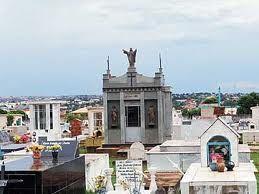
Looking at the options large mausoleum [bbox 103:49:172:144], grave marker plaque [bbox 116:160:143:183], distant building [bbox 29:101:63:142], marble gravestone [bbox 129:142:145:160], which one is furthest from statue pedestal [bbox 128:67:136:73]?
grave marker plaque [bbox 116:160:143:183]

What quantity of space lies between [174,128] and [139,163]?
1574 centimetres

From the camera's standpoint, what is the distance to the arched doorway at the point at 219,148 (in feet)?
40.9

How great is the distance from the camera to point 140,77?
27688 millimetres

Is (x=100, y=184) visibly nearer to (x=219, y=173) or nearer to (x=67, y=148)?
(x=67, y=148)

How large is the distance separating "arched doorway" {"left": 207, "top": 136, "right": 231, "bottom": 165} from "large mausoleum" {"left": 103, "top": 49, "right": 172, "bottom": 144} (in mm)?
14555

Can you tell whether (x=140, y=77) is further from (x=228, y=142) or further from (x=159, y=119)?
(x=228, y=142)

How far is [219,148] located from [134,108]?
15.1m

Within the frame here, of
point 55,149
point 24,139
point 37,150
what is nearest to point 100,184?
point 55,149

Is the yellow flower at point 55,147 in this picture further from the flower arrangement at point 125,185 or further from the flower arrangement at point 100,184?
the flower arrangement at point 125,185

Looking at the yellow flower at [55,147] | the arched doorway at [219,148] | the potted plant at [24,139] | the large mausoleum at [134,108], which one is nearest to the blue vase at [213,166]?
the arched doorway at [219,148]

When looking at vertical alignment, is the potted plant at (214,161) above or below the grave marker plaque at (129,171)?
above

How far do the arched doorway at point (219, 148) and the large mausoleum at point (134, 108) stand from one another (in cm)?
1456

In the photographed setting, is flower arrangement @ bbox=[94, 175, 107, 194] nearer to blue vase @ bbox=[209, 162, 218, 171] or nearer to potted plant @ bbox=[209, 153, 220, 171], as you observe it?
potted plant @ bbox=[209, 153, 220, 171]

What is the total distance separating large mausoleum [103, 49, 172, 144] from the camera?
89.7ft
